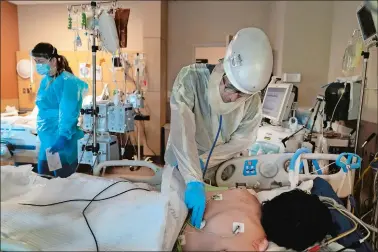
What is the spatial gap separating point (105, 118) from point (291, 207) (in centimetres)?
173

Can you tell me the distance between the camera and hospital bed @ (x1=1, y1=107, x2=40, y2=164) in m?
3.51

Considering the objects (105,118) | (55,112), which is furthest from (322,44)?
(55,112)

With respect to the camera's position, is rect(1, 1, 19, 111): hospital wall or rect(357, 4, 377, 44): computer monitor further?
rect(1, 1, 19, 111): hospital wall

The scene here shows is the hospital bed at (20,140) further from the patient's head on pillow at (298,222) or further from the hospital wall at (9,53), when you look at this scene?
the patient's head on pillow at (298,222)

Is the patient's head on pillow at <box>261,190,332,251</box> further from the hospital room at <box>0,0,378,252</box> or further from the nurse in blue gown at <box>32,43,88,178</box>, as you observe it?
the nurse in blue gown at <box>32,43,88,178</box>

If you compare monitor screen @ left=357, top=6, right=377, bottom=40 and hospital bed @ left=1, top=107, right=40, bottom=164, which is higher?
monitor screen @ left=357, top=6, right=377, bottom=40

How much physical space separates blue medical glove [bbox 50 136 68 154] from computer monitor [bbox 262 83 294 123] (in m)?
1.84

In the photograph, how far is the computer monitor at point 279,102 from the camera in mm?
2645

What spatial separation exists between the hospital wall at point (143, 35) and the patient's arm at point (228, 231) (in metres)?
3.71

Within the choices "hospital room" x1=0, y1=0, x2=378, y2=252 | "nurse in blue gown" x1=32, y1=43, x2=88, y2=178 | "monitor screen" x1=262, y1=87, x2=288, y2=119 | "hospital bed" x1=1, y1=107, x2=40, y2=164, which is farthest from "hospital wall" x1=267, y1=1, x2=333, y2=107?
"hospital bed" x1=1, y1=107, x2=40, y2=164

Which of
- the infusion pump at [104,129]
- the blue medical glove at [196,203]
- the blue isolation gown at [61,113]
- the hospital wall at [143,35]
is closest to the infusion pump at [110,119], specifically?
the infusion pump at [104,129]

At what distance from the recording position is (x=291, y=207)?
962 mm

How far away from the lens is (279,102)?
2729mm

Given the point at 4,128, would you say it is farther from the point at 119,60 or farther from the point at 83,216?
the point at 83,216
